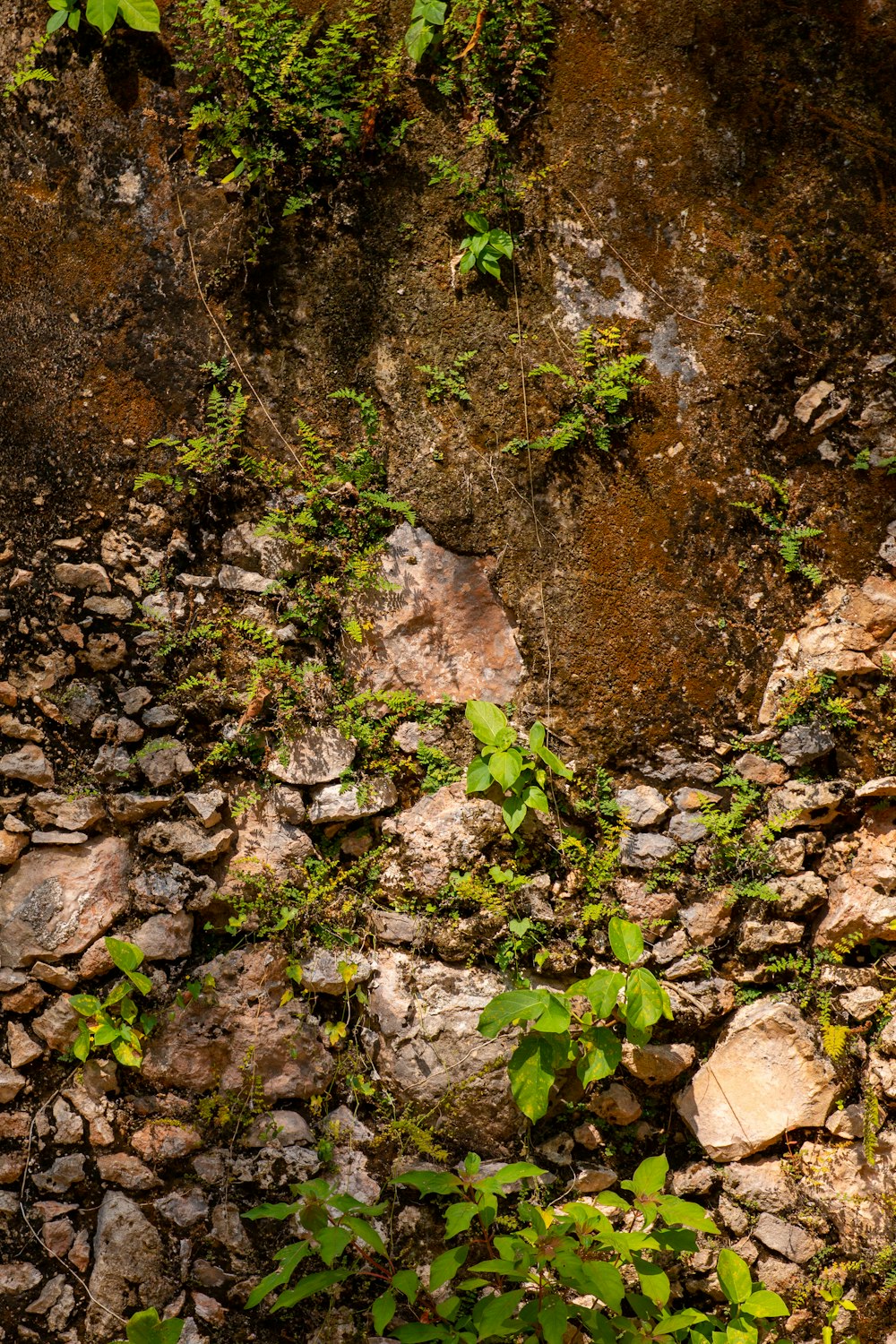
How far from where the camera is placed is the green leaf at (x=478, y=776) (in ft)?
9.25

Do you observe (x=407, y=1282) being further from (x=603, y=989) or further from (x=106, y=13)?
(x=106, y=13)

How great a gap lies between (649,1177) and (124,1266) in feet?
5.27

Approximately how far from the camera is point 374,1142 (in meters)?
2.88

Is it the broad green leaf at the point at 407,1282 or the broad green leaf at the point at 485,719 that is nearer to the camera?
the broad green leaf at the point at 407,1282

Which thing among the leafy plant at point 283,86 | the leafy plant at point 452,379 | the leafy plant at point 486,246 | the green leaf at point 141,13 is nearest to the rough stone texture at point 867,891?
the leafy plant at point 452,379

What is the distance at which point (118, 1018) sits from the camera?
289 centimetres

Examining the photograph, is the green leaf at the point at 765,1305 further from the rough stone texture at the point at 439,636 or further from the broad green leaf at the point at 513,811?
the rough stone texture at the point at 439,636

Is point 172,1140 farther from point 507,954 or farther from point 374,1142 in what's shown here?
point 507,954

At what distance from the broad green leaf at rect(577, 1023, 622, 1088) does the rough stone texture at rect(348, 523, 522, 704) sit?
3.57ft

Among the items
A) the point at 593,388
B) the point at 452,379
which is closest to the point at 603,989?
the point at 593,388

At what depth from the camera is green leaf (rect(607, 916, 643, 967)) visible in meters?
2.65

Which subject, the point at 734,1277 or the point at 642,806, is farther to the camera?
the point at 642,806

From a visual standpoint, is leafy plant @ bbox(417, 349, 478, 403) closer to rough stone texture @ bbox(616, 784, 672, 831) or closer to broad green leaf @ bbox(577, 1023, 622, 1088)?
rough stone texture @ bbox(616, 784, 672, 831)

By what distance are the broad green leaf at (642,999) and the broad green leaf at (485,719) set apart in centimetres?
82
